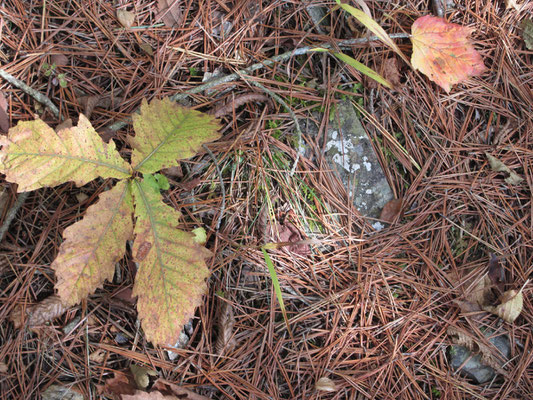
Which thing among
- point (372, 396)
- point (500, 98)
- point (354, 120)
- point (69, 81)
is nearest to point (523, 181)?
point (500, 98)

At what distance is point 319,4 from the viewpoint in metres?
2.01

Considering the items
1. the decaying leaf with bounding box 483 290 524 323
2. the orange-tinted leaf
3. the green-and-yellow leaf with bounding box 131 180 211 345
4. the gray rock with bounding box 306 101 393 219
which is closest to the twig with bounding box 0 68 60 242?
the green-and-yellow leaf with bounding box 131 180 211 345

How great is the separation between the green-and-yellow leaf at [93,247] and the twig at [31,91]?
1.93 ft

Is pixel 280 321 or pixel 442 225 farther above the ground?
pixel 442 225

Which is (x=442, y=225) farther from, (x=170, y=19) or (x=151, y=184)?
(x=170, y=19)

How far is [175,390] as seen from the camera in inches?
67.4

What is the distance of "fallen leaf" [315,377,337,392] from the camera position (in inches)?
69.2

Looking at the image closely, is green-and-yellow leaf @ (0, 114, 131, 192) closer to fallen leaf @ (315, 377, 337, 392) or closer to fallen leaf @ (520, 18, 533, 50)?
fallen leaf @ (315, 377, 337, 392)

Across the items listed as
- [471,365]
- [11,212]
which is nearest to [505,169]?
[471,365]

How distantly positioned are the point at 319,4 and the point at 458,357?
1.99 m

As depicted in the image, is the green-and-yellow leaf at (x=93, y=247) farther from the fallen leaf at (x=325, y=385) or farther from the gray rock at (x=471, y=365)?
the gray rock at (x=471, y=365)

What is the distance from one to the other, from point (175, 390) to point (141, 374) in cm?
17

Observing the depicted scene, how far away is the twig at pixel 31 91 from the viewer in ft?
5.76

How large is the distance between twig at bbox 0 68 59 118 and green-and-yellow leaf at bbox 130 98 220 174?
0.52m
